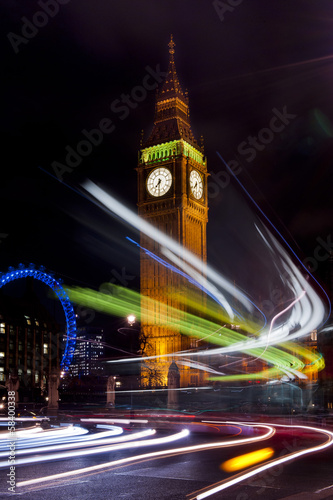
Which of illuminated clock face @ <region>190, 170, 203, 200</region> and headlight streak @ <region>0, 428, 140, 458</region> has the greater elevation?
illuminated clock face @ <region>190, 170, 203, 200</region>

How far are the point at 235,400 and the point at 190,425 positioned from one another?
20.3 metres

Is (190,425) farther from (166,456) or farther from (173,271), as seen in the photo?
(173,271)

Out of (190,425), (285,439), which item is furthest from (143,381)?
(285,439)

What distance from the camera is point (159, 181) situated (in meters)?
97.7

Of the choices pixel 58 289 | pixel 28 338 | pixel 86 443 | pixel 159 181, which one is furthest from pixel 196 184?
pixel 86 443

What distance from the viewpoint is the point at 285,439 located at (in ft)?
66.3

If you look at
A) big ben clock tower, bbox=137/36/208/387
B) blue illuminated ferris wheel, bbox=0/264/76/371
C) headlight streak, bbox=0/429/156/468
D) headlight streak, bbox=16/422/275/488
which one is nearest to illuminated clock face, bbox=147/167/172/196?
big ben clock tower, bbox=137/36/208/387

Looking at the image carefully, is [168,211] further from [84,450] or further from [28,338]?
[84,450]

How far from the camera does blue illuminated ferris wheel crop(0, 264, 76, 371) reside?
7769cm

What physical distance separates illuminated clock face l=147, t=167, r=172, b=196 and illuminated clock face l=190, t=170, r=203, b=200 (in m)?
4.16

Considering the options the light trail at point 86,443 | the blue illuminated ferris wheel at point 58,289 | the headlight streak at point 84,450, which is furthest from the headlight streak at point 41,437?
the blue illuminated ferris wheel at point 58,289

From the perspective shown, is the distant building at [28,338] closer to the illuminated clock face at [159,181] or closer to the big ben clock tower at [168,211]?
the big ben clock tower at [168,211]

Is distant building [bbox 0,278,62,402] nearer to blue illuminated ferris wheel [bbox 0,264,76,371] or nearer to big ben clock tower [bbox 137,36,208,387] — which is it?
big ben clock tower [bbox 137,36,208,387]

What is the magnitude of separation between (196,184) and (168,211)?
790 cm
